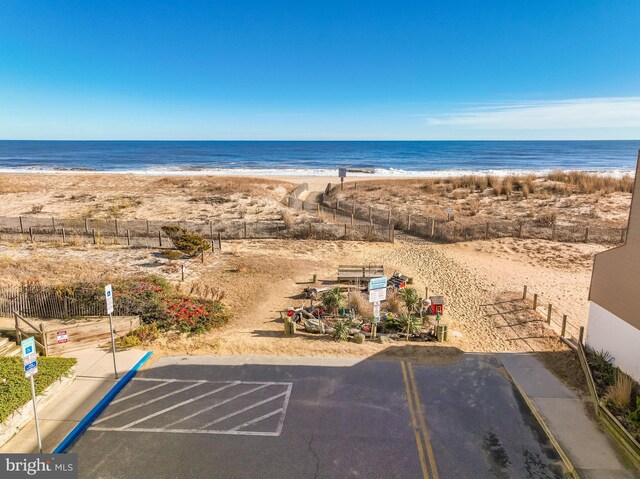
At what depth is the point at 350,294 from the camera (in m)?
18.1

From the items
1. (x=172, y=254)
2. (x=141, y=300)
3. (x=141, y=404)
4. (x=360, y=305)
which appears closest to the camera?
(x=141, y=404)

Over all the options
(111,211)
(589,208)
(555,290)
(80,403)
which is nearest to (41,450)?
(80,403)

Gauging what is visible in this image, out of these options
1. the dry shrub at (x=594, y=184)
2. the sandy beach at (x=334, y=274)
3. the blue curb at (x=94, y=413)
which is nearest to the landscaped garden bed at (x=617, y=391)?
the sandy beach at (x=334, y=274)

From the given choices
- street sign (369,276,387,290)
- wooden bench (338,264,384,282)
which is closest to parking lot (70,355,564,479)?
street sign (369,276,387,290)

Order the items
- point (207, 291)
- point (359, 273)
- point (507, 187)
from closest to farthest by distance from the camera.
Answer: point (207, 291) < point (359, 273) < point (507, 187)

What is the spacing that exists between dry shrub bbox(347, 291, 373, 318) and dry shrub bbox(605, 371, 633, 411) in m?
8.34

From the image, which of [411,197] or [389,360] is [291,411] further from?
[411,197]

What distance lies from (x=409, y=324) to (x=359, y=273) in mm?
5957

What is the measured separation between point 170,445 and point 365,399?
5.09 m

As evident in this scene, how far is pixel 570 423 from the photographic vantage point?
33.7ft

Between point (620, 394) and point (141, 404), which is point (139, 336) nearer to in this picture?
point (141, 404)

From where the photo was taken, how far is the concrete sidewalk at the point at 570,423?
28.7 feet

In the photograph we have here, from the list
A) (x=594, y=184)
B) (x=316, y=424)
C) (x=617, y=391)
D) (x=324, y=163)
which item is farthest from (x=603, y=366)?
(x=324, y=163)

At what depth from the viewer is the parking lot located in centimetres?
879
